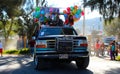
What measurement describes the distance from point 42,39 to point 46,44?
0.95ft

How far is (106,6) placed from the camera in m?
19.7

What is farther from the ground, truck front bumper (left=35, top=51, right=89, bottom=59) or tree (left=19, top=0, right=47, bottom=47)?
tree (left=19, top=0, right=47, bottom=47)

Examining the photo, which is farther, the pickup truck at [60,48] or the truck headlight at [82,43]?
the truck headlight at [82,43]

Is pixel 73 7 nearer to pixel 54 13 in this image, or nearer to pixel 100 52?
pixel 54 13

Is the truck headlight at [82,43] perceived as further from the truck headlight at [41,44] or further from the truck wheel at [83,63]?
the truck headlight at [41,44]

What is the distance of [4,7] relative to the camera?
1303 inches

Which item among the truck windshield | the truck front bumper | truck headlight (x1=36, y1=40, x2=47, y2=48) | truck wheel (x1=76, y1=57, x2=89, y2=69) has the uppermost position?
the truck windshield

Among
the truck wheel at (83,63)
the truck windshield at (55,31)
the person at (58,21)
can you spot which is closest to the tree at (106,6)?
the person at (58,21)

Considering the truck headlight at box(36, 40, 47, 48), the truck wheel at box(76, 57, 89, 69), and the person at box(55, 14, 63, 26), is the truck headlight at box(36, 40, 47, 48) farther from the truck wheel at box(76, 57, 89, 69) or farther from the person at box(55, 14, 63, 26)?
the person at box(55, 14, 63, 26)

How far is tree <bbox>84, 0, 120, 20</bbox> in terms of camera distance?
64.1ft

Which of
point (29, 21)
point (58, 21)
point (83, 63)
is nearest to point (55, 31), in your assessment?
point (83, 63)

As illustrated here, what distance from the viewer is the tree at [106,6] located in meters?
19.5

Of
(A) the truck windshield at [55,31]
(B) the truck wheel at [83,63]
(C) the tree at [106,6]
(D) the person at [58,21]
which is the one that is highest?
(C) the tree at [106,6]

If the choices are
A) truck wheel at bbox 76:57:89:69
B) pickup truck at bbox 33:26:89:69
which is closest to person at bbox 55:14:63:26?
truck wheel at bbox 76:57:89:69
